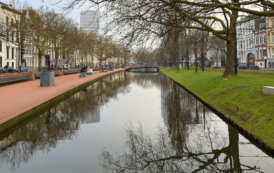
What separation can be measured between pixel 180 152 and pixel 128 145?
130 centimetres

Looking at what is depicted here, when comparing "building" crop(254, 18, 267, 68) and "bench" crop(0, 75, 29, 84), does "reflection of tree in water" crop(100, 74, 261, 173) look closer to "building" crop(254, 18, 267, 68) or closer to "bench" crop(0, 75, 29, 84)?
"bench" crop(0, 75, 29, 84)

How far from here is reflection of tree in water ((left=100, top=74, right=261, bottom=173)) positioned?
4.78 metres

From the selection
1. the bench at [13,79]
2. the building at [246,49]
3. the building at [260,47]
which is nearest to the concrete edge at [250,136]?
the bench at [13,79]

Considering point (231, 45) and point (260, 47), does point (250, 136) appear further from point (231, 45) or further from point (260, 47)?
point (260, 47)

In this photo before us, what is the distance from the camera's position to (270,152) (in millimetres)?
5621

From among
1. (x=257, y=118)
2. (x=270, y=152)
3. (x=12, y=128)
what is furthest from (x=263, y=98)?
(x=12, y=128)

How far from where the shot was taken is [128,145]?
608 cm

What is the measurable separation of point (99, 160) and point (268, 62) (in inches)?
2392

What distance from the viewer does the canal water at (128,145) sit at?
4836mm

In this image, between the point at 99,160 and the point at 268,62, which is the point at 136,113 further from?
the point at 268,62

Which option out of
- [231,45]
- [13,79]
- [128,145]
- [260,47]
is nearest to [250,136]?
[128,145]

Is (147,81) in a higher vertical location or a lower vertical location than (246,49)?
lower

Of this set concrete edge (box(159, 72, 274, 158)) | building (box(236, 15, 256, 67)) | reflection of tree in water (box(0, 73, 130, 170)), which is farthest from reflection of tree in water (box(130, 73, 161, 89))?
building (box(236, 15, 256, 67))

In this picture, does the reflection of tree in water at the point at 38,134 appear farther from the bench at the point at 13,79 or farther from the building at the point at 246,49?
the building at the point at 246,49
